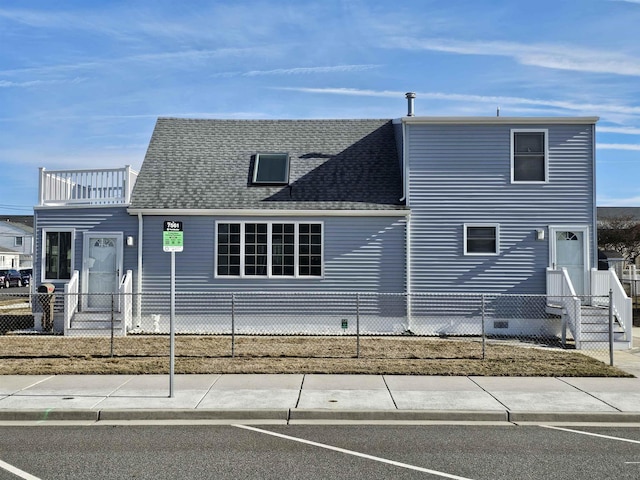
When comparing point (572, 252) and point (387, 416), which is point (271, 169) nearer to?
point (572, 252)

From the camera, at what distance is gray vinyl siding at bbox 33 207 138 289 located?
57.4 feet

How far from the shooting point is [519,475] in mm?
6418

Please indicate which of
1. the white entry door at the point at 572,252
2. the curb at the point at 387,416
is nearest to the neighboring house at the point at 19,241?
the white entry door at the point at 572,252

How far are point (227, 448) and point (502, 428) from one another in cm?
358

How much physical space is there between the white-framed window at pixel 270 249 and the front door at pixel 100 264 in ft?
9.20

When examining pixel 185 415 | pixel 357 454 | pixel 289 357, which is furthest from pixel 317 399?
pixel 289 357

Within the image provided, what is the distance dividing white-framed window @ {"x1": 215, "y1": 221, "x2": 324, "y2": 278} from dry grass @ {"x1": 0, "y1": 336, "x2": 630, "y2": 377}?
7.60 ft

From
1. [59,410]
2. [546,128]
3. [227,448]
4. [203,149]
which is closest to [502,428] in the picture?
[227,448]

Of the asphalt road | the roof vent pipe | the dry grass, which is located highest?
the roof vent pipe

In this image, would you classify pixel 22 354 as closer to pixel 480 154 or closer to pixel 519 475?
pixel 519 475

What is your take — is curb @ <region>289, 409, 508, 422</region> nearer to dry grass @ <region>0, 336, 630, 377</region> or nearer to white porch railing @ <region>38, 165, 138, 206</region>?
dry grass @ <region>0, 336, 630, 377</region>

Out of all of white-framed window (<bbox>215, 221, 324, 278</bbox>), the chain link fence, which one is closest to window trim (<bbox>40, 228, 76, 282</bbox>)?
the chain link fence

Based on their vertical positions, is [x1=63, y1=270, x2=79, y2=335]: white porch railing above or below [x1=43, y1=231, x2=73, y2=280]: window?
below

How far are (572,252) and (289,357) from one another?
9020mm
